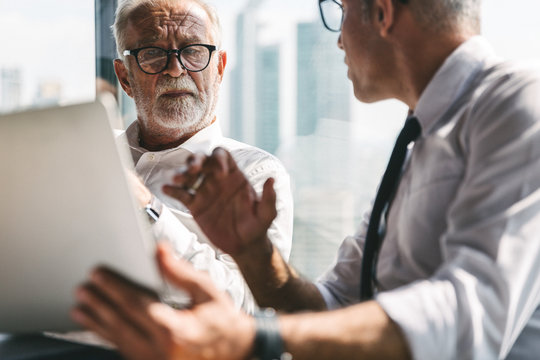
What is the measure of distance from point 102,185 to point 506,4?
5.37 ft

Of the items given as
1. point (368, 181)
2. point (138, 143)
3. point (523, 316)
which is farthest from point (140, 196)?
point (368, 181)

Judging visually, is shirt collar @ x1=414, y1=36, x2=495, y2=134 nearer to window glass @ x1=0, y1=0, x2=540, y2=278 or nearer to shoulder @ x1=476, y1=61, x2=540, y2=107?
shoulder @ x1=476, y1=61, x2=540, y2=107

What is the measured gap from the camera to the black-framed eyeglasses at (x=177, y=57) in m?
1.82

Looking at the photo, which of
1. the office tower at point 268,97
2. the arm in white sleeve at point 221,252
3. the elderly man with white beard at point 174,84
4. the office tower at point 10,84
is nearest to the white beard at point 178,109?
the elderly man with white beard at point 174,84

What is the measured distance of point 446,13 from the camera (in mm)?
921

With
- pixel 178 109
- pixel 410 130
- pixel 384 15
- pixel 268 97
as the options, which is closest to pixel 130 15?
pixel 178 109

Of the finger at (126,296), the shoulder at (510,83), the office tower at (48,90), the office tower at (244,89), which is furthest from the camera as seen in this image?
the office tower at (48,90)

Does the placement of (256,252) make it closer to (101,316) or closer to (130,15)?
(101,316)

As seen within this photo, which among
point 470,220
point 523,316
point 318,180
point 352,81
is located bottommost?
point 318,180

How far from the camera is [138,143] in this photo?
1988 mm

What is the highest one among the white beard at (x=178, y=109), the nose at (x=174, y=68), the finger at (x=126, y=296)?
the nose at (x=174, y=68)

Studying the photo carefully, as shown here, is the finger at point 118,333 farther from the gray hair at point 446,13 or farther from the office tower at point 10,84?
the office tower at point 10,84

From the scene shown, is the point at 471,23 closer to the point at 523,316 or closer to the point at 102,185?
the point at 523,316

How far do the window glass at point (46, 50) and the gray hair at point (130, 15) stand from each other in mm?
434
